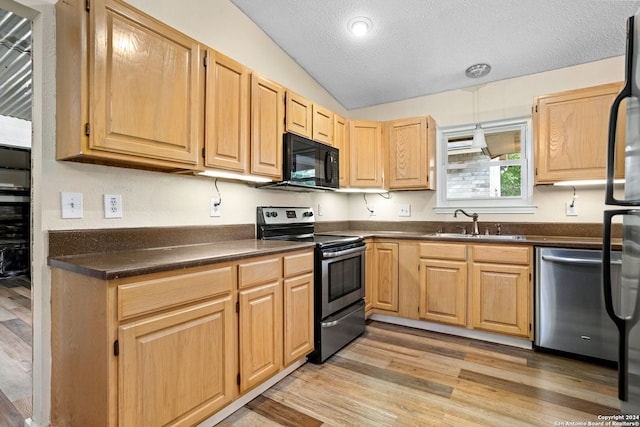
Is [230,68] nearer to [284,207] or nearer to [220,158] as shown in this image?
[220,158]

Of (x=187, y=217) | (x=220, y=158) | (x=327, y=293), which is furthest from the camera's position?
(x=327, y=293)

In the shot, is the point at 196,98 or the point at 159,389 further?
the point at 196,98

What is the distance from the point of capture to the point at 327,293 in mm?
2398

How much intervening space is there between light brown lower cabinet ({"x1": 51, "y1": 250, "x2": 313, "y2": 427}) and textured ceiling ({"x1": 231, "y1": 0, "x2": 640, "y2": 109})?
204 cm

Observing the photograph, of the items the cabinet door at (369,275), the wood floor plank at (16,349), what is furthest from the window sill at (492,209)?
the wood floor plank at (16,349)

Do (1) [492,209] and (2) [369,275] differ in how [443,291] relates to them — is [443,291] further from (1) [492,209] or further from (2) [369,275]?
(1) [492,209]

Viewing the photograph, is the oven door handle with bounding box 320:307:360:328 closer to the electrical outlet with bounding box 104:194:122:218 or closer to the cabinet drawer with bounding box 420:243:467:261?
the cabinet drawer with bounding box 420:243:467:261

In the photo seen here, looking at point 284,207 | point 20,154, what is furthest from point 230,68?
point 20,154

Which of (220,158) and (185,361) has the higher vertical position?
(220,158)

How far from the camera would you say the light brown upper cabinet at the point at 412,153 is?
3.27 meters

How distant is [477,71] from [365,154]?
4.30 feet

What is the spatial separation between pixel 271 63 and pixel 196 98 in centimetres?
129

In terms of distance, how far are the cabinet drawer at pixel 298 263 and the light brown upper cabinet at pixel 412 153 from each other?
1.58 metres

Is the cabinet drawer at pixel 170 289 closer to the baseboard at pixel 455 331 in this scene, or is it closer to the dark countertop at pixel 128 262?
the dark countertop at pixel 128 262
